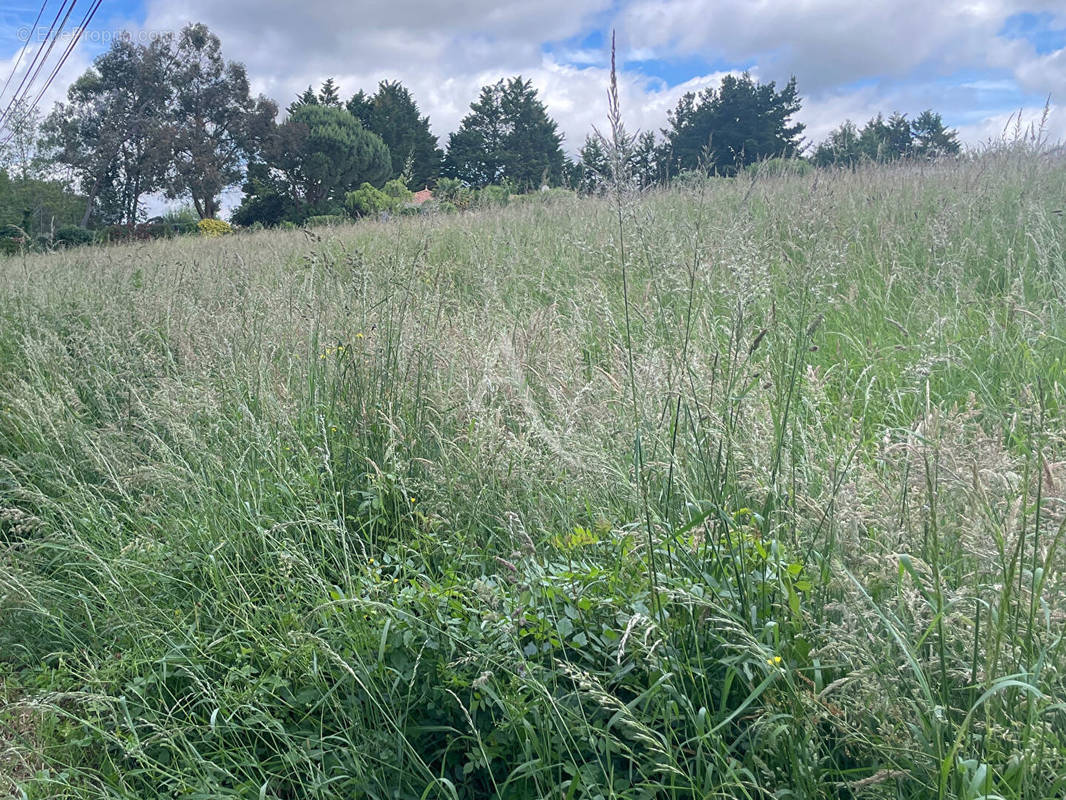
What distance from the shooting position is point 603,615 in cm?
175

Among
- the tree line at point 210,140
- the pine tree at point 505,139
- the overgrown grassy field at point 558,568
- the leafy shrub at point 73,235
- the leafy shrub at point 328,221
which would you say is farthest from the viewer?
the pine tree at point 505,139

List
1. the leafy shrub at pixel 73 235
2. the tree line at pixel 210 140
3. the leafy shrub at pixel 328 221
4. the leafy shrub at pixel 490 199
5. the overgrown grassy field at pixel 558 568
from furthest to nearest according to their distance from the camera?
the tree line at pixel 210 140
the leafy shrub at pixel 73 235
the leafy shrub at pixel 328 221
the leafy shrub at pixel 490 199
the overgrown grassy field at pixel 558 568

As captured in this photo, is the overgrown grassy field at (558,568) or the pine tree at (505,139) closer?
the overgrown grassy field at (558,568)

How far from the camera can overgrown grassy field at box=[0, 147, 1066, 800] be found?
1.39 metres

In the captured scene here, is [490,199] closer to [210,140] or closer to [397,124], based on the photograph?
[210,140]

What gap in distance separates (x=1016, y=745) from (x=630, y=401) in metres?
1.36

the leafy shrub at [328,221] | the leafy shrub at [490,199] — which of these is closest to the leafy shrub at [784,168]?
the leafy shrub at [490,199]

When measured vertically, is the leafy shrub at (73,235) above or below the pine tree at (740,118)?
below

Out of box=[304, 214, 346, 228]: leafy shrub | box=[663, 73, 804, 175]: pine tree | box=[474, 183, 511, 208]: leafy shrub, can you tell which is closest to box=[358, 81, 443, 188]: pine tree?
box=[663, 73, 804, 175]: pine tree

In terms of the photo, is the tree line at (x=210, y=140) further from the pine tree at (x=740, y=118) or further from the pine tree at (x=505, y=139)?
the pine tree at (x=505, y=139)

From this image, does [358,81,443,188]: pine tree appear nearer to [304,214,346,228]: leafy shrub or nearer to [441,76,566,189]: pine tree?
[441,76,566,189]: pine tree

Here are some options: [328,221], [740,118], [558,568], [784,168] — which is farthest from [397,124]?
[558,568]

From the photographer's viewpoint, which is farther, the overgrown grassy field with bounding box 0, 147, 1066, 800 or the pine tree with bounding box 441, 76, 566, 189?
the pine tree with bounding box 441, 76, 566, 189

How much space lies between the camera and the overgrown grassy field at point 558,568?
4.55 ft
